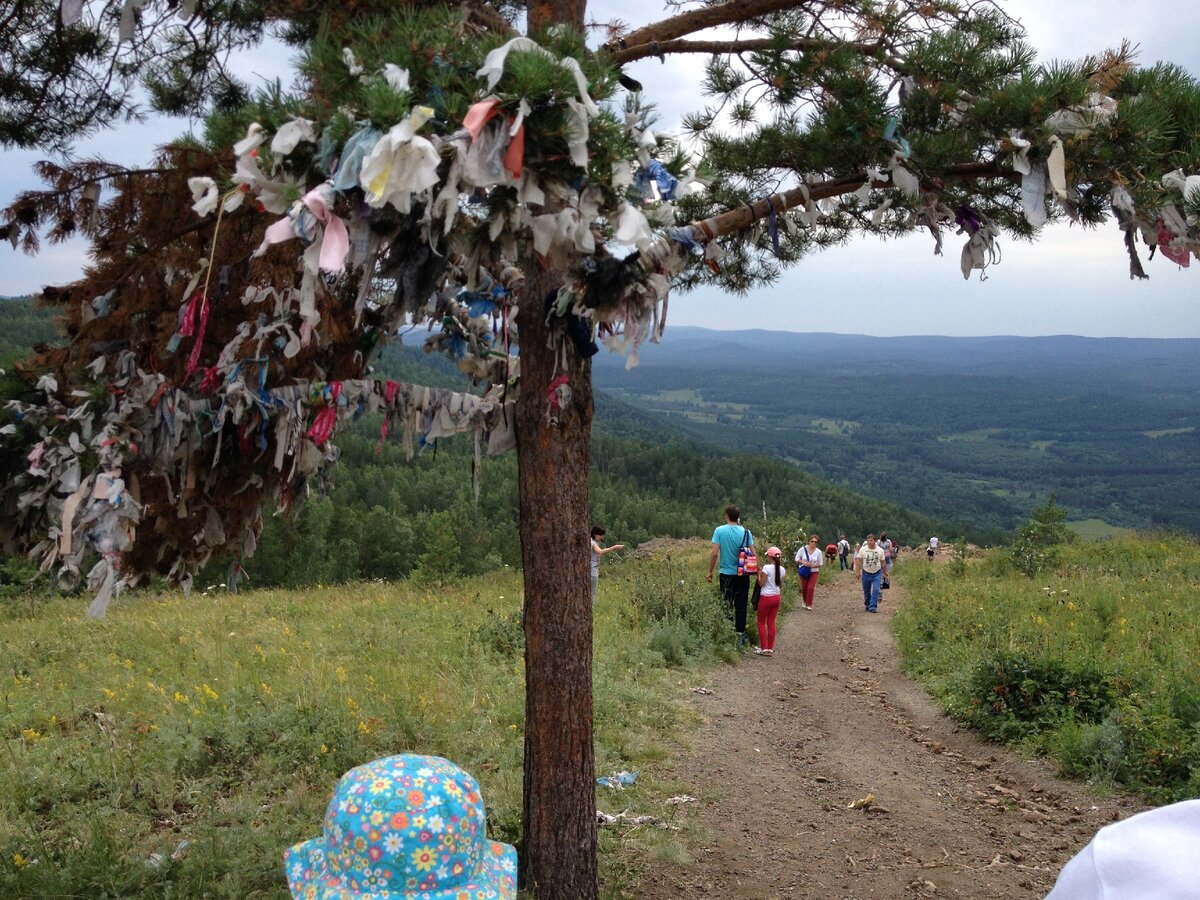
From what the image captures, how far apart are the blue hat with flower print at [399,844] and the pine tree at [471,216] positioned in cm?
150

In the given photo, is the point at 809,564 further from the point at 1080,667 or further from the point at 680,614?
the point at 1080,667

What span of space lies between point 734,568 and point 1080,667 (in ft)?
13.5

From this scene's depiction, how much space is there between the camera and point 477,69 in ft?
9.50

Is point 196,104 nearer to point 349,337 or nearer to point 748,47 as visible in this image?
point 349,337

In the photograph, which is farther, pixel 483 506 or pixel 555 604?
pixel 483 506

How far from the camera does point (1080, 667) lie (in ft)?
24.7

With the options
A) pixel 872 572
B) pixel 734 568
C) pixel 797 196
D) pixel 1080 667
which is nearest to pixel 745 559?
pixel 734 568

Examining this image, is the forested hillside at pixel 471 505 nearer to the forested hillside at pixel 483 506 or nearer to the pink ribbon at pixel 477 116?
the forested hillside at pixel 483 506

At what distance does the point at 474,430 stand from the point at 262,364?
102cm

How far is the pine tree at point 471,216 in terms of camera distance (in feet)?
9.49

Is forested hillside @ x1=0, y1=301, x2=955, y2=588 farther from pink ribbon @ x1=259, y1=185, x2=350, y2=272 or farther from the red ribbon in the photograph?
pink ribbon @ x1=259, y1=185, x2=350, y2=272

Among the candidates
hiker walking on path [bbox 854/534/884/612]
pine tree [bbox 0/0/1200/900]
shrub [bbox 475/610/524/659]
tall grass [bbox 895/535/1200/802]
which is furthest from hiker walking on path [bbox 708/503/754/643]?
pine tree [bbox 0/0/1200/900]

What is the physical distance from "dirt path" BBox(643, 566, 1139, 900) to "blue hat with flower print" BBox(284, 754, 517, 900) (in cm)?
267

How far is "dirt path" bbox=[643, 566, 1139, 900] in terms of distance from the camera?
16.5 feet
